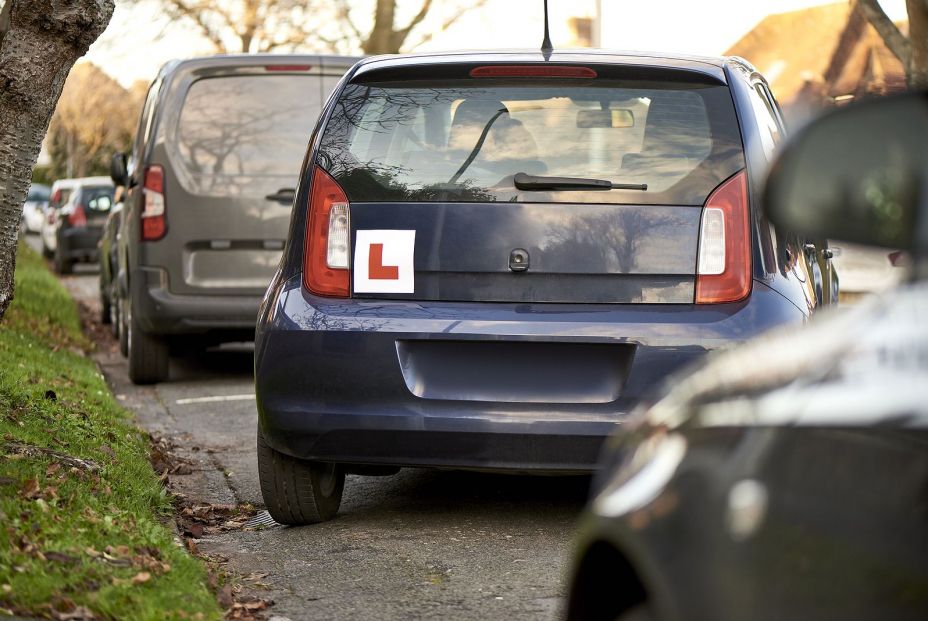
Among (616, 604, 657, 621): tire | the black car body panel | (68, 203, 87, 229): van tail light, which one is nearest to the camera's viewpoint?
the black car body panel

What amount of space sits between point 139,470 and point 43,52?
1.80m

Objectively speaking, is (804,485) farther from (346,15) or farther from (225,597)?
(346,15)

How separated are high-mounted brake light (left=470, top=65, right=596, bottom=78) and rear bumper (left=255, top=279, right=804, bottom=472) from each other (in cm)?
80

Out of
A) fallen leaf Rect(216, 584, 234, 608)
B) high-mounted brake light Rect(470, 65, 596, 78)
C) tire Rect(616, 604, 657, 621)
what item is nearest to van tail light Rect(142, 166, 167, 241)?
high-mounted brake light Rect(470, 65, 596, 78)

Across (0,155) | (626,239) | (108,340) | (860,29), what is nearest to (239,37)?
(860,29)

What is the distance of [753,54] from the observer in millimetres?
29609

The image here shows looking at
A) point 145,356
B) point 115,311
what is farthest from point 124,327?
point 115,311

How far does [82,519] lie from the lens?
4.71 metres

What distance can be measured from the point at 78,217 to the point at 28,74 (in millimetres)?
20414

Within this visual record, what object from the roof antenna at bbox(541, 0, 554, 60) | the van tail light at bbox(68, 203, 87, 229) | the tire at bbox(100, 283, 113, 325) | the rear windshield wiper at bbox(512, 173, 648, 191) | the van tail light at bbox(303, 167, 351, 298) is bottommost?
the van tail light at bbox(68, 203, 87, 229)

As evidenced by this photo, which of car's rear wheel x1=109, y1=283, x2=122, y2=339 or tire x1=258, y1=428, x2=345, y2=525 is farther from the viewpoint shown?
car's rear wheel x1=109, y1=283, x2=122, y2=339

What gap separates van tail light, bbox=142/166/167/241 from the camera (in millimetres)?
9711

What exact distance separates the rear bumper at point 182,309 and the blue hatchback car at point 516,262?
15.5ft

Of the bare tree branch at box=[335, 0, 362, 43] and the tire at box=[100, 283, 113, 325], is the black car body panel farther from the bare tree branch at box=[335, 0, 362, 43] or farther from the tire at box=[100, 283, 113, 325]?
the bare tree branch at box=[335, 0, 362, 43]
